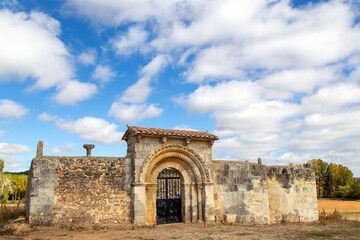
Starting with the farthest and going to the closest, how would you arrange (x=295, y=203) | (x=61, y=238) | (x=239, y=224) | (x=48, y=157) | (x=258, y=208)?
1. (x=295, y=203)
2. (x=258, y=208)
3. (x=239, y=224)
4. (x=48, y=157)
5. (x=61, y=238)

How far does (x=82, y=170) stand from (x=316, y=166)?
38.1 metres

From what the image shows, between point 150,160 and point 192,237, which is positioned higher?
point 150,160

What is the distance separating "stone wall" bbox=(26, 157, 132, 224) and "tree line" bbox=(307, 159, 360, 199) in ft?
111

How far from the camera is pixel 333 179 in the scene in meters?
37.8

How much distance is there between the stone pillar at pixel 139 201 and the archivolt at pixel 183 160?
0.54 meters

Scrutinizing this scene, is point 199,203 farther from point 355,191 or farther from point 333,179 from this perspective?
point 333,179

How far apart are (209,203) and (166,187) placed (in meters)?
1.95

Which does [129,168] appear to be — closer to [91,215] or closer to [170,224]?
[91,215]

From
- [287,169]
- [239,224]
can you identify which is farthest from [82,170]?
[287,169]

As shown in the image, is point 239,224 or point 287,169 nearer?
point 239,224

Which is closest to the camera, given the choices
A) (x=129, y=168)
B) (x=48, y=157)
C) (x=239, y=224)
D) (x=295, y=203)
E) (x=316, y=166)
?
(x=48, y=157)

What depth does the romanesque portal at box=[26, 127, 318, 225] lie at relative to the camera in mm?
9500

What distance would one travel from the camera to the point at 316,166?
1556 inches

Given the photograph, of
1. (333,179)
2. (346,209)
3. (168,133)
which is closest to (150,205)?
(168,133)
